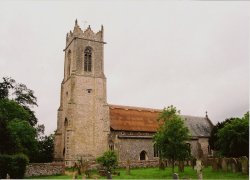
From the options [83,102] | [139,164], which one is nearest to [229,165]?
[139,164]

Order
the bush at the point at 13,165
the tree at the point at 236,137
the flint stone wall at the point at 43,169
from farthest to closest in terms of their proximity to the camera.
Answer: the flint stone wall at the point at 43,169 → the tree at the point at 236,137 → the bush at the point at 13,165

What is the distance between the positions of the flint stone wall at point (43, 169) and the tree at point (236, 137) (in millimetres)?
15660

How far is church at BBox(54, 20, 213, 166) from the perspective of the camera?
1442 inches

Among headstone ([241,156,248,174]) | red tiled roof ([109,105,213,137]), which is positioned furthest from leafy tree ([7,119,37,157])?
headstone ([241,156,248,174])

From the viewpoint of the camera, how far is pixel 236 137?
27.6 metres

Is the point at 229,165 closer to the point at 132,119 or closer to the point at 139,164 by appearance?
the point at 139,164

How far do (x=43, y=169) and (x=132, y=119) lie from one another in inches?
603

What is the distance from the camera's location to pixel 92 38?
1625 inches

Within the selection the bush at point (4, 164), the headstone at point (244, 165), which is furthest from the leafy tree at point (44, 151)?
the headstone at point (244, 165)

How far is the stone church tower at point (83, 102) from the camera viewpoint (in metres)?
36.3

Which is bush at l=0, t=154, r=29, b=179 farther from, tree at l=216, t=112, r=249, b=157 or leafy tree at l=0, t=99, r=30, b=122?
tree at l=216, t=112, r=249, b=157

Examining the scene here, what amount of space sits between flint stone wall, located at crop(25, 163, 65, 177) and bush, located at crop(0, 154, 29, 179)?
318 cm

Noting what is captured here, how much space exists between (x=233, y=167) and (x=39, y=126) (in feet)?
96.2

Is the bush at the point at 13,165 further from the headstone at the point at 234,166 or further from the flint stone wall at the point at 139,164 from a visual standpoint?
the headstone at the point at 234,166
